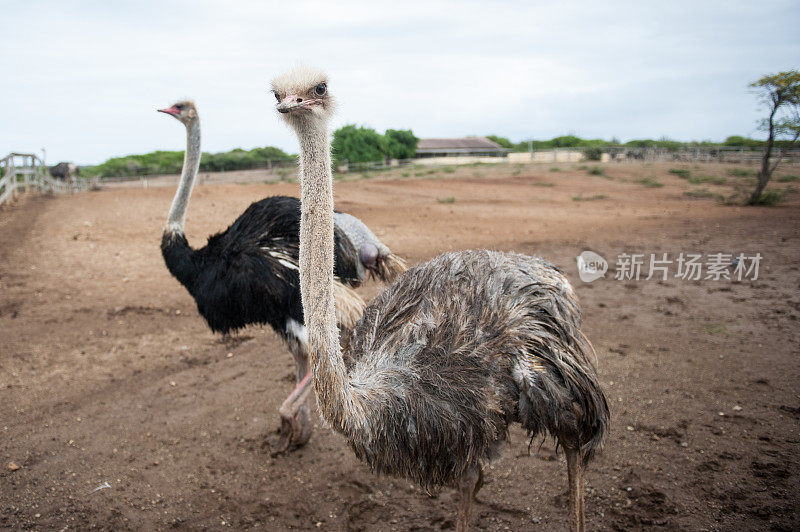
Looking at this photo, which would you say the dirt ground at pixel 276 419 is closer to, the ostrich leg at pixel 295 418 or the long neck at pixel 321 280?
the ostrich leg at pixel 295 418

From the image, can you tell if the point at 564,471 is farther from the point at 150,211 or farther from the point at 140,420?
the point at 150,211

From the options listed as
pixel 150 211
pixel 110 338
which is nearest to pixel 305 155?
pixel 110 338

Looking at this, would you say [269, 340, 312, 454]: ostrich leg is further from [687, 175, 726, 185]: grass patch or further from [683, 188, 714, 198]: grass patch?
[687, 175, 726, 185]: grass patch

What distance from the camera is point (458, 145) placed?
42406mm

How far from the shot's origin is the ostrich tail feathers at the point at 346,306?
3.45m

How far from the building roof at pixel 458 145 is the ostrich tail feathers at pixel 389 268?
34.1 metres

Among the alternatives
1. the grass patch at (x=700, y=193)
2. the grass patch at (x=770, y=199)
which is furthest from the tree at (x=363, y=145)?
the grass patch at (x=770, y=199)

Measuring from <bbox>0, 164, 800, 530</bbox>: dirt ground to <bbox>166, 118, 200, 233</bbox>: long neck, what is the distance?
1.32 meters

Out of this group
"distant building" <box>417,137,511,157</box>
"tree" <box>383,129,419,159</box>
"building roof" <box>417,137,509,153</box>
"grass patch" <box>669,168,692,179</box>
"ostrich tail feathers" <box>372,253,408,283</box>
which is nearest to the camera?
"ostrich tail feathers" <box>372,253,408,283</box>

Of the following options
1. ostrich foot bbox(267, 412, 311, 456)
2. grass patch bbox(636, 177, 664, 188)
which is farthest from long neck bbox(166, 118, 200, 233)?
grass patch bbox(636, 177, 664, 188)

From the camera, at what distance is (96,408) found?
421cm

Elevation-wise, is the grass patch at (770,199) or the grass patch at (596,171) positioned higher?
the grass patch at (596,171)

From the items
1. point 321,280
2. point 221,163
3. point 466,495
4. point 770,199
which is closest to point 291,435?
point 466,495

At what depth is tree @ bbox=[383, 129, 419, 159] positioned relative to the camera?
111ft
